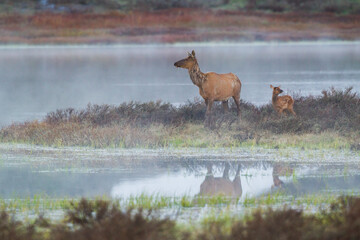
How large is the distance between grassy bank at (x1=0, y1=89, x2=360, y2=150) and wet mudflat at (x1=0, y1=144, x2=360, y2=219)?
0.50 meters

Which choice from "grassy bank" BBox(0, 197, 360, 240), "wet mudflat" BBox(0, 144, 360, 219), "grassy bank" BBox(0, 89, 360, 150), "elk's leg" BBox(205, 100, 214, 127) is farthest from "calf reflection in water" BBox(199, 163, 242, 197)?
"elk's leg" BBox(205, 100, 214, 127)

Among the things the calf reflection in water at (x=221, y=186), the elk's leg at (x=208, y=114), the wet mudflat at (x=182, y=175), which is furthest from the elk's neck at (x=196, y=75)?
the calf reflection in water at (x=221, y=186)

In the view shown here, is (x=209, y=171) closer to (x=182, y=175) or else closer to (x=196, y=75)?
(x=182, y=175)

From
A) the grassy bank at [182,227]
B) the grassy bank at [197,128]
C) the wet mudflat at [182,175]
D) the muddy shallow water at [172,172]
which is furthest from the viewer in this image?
the grassy bank at [197,128]

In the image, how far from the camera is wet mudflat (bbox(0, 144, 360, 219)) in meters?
9.06

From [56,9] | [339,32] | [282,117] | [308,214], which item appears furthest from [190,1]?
[308,214]

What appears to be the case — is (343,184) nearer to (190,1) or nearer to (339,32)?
(190,1)

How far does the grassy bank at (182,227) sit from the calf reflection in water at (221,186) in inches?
73.1

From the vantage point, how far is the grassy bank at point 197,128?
1334 cm

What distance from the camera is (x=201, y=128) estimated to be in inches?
566

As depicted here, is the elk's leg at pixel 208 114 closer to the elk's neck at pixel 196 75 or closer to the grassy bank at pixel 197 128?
the grassy bank at pixel 197 128

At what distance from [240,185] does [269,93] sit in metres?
18.0

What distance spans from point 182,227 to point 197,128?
697 centimetres

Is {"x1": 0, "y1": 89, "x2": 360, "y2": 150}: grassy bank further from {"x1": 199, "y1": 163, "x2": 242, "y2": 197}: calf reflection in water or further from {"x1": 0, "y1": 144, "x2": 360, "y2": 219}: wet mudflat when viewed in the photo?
{"x1": 199, "y1": 163, "x2": 242, "y2": 197}: calf reflection in water
